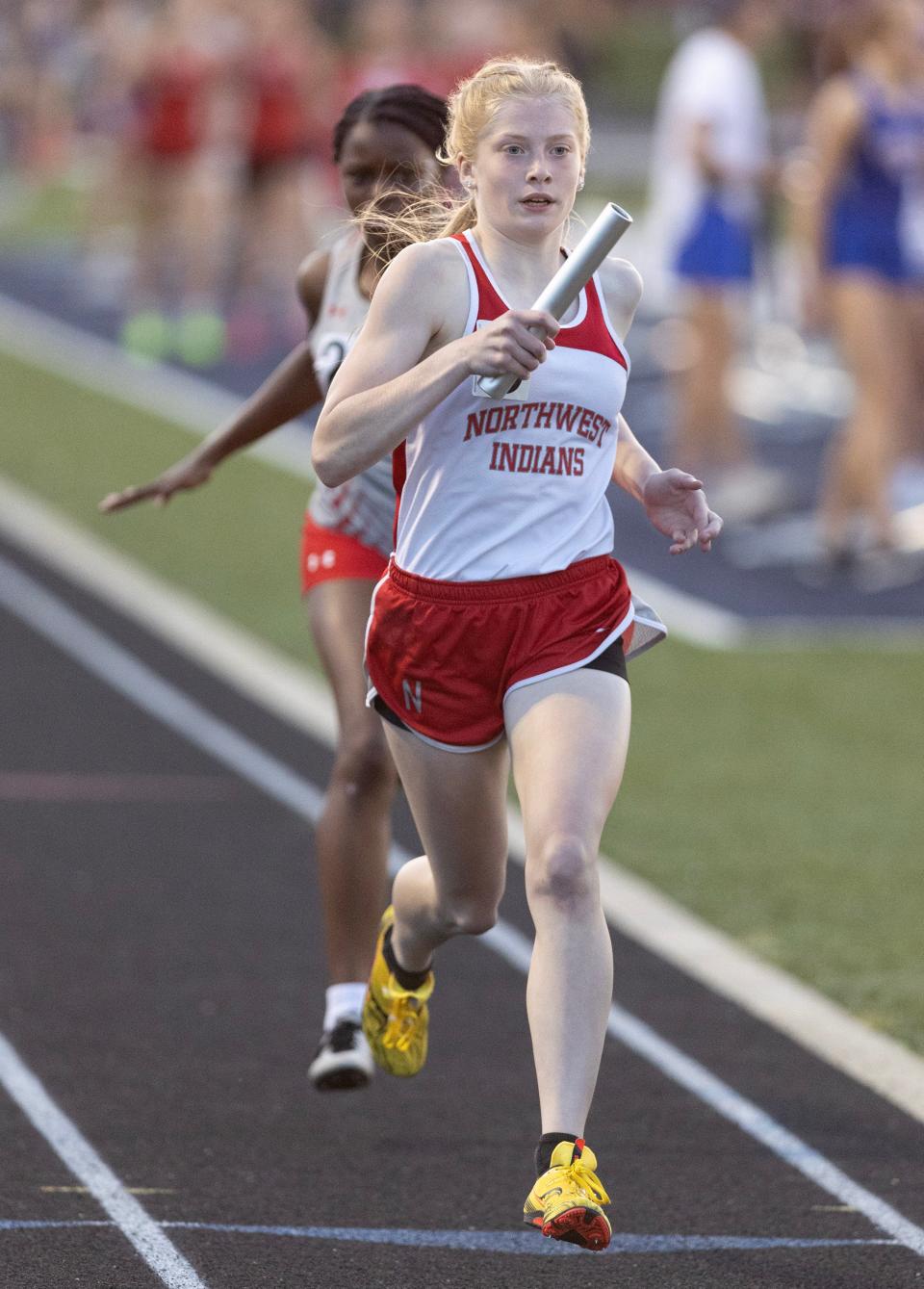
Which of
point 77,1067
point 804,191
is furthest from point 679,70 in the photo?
point 77,1067

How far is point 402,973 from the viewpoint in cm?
573

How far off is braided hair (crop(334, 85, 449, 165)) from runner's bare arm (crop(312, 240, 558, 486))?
4.25ft

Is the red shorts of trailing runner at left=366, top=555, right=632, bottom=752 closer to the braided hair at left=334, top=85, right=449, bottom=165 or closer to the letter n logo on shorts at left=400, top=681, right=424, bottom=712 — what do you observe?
the letter n logo on shorts at left=400, top=681, right=424, bottom=712

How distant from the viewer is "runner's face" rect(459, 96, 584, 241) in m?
4.71

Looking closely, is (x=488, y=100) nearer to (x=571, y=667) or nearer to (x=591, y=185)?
(x=571, y=667)

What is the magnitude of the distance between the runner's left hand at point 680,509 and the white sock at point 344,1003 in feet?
5.22

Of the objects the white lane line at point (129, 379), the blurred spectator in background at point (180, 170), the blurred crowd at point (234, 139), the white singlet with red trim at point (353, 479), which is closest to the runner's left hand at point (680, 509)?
the white singlet with red trim at point (353, 479)

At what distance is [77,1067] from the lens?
6.27 m

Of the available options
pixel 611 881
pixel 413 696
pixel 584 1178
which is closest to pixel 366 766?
pixel 413 696

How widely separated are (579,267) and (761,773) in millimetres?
5591

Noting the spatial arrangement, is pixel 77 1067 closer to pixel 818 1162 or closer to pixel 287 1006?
pixel 287 1006

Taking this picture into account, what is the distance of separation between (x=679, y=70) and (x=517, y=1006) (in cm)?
878

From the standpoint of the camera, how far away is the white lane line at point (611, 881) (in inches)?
261

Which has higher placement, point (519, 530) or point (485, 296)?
point (485, 296)
